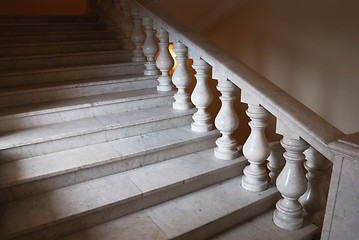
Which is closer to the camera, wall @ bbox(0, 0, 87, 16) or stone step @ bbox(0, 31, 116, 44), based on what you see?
stone step @ bbox(0, 31, 116, 44)

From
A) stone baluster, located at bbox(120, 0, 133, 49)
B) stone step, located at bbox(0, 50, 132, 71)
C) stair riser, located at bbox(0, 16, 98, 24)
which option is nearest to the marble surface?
stone step, located at bbox(0, 50, 132, 71)

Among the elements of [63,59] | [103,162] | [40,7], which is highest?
[40,7]

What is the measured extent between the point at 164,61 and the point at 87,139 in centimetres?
103

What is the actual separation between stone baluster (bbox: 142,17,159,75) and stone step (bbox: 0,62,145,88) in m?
0.11

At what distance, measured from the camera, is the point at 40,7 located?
17.7ft

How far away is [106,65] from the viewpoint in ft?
9.92

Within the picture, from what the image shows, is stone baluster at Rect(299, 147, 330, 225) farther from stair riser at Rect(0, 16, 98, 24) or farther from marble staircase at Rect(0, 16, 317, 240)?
stair riser at Rect(0, 16, 98, 24)

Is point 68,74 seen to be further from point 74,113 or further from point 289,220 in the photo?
point 289,220

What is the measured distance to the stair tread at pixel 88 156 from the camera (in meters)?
1.91

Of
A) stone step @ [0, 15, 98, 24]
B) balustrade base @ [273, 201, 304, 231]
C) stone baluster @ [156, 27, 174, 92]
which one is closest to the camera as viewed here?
balustrade base @ [273, 201, 304, 231]

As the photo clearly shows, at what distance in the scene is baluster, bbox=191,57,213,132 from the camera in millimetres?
2406

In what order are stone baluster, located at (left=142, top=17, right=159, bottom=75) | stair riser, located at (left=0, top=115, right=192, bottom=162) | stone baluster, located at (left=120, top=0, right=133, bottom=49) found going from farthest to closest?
stone baluster, located at (left=120, top=0, right=133, bottom=49) < stone baluster, located at (left=142, top=17, right=159, bottom=75) < stair riser, located at (left=0, top=115, right=192, bottom=162)

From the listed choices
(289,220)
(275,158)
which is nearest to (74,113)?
(275,158)

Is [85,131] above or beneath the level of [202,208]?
above
